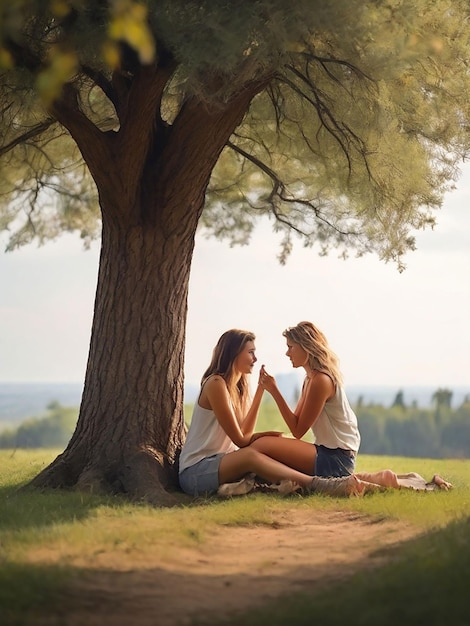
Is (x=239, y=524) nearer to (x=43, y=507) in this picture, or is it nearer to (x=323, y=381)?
(x=43, y=507)

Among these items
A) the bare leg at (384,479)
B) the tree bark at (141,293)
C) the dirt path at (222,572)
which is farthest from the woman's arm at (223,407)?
the dirt path at (222,572)

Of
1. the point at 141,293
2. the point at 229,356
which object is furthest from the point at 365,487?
the point at 141,293

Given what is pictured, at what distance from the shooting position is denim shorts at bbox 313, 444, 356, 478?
7910 mm

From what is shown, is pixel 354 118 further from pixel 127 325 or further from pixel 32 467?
pixel 32 467

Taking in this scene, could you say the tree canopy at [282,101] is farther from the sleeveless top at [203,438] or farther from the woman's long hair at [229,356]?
the sleeveless top at [203,438]

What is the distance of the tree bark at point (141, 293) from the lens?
8.16 m

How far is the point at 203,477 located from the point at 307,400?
1.08m

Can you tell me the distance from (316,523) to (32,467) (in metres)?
4.71

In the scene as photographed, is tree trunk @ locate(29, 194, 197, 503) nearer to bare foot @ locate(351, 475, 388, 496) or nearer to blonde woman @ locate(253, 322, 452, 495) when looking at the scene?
blonde woman @ locate(253, 322, 452, 495)

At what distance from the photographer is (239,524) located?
6566 millimetres

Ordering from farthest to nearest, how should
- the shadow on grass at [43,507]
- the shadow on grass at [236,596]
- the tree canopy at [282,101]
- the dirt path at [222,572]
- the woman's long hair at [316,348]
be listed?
1. the woman's long hair at [316,348]
2. the tree canopy at [282,101]
3. the shadow on grass at [43,507]
4. the dirt path at [222,572]
5. the shadow on grass at [236,596]

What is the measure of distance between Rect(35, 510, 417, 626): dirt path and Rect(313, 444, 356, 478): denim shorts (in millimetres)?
1442

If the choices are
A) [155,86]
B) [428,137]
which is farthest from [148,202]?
[428,137]

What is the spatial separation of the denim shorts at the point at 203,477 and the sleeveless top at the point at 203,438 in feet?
0.19
